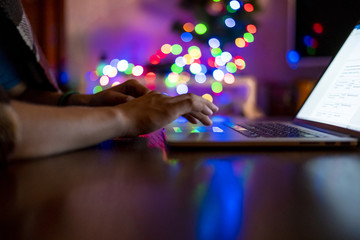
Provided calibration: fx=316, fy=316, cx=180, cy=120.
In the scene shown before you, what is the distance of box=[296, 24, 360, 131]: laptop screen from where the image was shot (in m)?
0.67

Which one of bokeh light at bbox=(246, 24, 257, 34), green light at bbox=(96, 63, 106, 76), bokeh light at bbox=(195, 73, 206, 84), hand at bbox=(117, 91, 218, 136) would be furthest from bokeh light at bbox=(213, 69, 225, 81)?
hand at bbox=(117, 91, 218, 136)

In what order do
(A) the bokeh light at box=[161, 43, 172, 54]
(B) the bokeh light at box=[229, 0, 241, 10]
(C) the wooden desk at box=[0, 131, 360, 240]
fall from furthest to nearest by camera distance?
(A) the bokeh light at box=[161, 43, 172, 54]
(B) the bokeh light at box=[229, 0, 241, 10]
(C) the wooden desk at box=[0, 131, 360, 240]

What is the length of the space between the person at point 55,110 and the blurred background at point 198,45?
1.80 meters

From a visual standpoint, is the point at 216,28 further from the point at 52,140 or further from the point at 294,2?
the point at 52,140

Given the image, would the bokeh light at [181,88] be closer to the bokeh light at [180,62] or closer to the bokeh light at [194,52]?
the bokeh light at [180,62]

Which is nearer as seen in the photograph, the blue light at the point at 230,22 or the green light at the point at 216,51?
the blue light at the point at 230,22

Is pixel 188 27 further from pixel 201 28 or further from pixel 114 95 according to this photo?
pixel 114 95

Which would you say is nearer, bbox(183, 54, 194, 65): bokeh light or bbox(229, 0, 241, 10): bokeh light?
bbox(229, 0, 241, 10): bokeh light

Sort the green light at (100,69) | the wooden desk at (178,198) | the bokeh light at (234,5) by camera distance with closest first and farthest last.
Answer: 1. the wooden desk at (178,198)
2. the bokeh light at (234,5)
3. the green light at (100,69)

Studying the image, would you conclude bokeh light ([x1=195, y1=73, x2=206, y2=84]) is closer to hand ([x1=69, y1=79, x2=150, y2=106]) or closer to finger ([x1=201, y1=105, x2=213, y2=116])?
hand ([x1=69, y1=79, x2=150, y2=106])

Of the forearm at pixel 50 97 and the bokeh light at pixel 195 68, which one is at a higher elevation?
the bokeh light at pixel 195 68

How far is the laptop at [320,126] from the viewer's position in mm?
538

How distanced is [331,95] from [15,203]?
2.45 ft

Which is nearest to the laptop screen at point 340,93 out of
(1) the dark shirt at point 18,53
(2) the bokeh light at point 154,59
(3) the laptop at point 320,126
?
(3) the laptop at point 320,126
